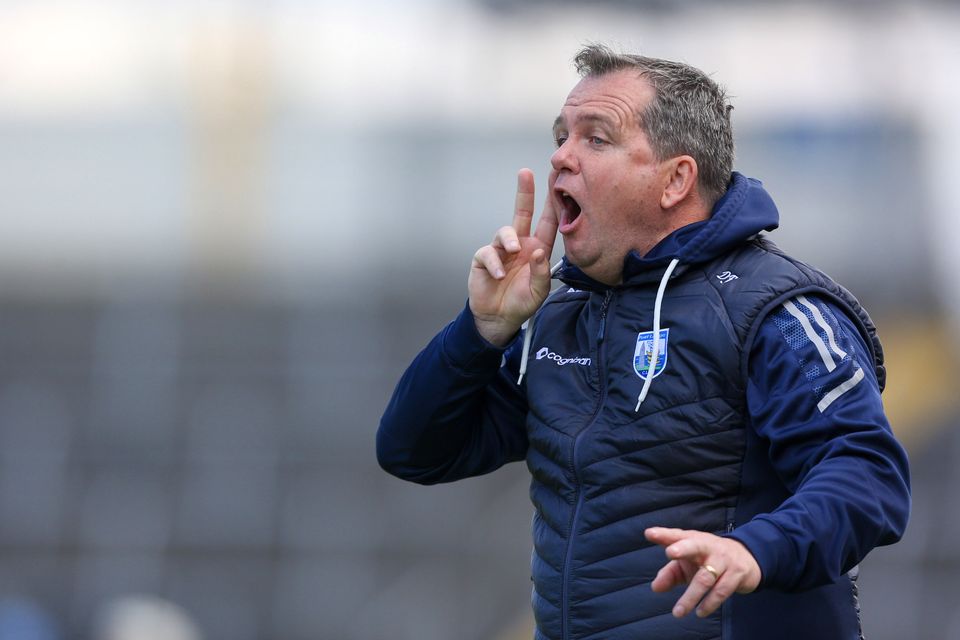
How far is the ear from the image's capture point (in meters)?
1.88

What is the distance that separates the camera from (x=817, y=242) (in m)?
4.95

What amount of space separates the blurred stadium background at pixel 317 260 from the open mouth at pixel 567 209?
2.78 meters

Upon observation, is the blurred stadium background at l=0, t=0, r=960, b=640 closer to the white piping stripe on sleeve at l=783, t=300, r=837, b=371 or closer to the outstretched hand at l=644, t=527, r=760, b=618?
the white piping stripe on sleeve at l=783, t=300, r=837, b=371

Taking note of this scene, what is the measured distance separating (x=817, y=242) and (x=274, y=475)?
2268 millimetres

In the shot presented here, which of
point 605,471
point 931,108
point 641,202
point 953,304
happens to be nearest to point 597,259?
point 641,202

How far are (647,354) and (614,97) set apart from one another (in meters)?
0.41

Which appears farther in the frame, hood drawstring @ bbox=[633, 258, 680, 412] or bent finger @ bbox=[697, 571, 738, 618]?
hood drawstring @ bbox=[633, 258, 680, 412]

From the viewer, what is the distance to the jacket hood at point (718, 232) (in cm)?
180

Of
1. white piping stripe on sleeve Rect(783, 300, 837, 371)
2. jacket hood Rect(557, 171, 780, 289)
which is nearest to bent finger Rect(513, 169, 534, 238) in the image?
jacket hood Rect(557, 171, 780, 289)

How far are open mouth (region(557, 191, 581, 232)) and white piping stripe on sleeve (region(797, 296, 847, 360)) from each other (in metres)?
0.39

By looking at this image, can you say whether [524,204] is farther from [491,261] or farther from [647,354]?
[647,354]

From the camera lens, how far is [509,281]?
1997 millimetres

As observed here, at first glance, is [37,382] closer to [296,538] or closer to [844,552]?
[296,538]

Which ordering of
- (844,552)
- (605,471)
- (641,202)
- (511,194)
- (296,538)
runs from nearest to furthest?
1. (844,552)
2. (605,471)
3. (641,202)
4. (296,538)
5. (511,194)
